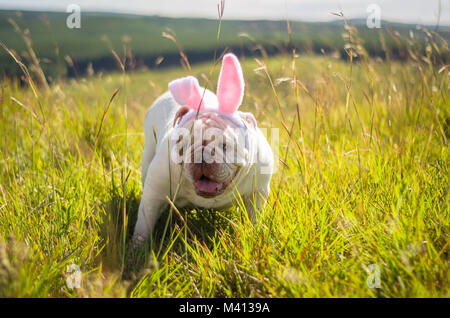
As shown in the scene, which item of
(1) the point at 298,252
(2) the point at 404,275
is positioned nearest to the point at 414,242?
(2) the point at 404,275

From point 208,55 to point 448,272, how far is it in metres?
18.0

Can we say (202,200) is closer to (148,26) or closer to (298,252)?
(298,252)

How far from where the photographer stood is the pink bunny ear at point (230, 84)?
1587 millimetres

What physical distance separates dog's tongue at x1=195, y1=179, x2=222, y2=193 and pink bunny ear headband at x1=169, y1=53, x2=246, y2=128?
29 centimetres

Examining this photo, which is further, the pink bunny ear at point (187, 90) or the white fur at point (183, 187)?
the white fur at point (183, 187)

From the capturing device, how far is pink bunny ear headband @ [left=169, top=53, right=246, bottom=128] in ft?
5.21

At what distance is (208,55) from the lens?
59.6 feet

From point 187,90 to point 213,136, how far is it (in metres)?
0.25
